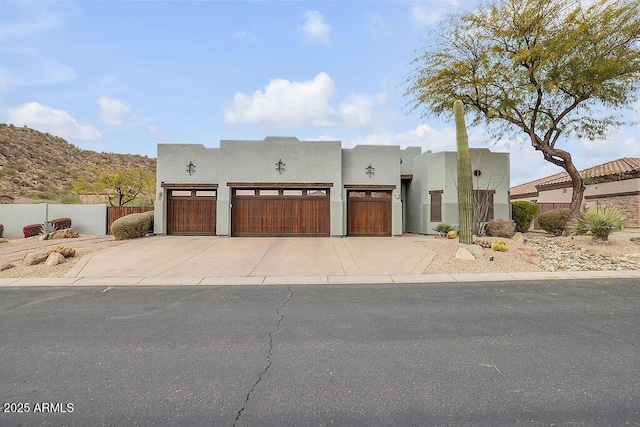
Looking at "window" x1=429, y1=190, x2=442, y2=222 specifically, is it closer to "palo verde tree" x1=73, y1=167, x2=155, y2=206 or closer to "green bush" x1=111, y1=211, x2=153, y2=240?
"green bush" x1=111, y1=211, x2=153, y2=240

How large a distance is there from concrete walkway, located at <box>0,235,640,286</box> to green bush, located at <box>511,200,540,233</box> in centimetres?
827

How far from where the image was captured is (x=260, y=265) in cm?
1005

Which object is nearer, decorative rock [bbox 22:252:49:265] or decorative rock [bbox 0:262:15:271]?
decorative rock [bbox 0:262:15:271]

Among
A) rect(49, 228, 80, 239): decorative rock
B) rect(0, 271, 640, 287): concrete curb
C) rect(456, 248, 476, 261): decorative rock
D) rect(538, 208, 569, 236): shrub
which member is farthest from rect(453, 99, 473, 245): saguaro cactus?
rect(49, 228, 80, 239): decorative rock

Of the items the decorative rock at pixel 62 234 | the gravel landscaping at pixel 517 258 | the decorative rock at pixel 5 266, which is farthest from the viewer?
the decorative rock at pixel 62 234

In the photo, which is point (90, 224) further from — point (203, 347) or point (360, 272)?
point (203, 347)

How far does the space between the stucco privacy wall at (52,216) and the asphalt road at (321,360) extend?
1294 cm

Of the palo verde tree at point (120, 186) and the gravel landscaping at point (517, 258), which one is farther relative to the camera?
the palo verde tree at point (120, 186)

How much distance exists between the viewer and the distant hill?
1142 inches

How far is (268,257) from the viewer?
1120 cm

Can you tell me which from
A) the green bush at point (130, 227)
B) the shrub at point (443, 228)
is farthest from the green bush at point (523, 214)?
the green bush at point (130, 227)

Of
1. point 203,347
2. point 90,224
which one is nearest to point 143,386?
point 203,347

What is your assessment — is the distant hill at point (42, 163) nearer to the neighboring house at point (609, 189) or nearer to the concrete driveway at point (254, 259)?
the concrete driveway at point (254, 259)

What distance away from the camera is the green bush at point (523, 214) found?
1819 centimetres
